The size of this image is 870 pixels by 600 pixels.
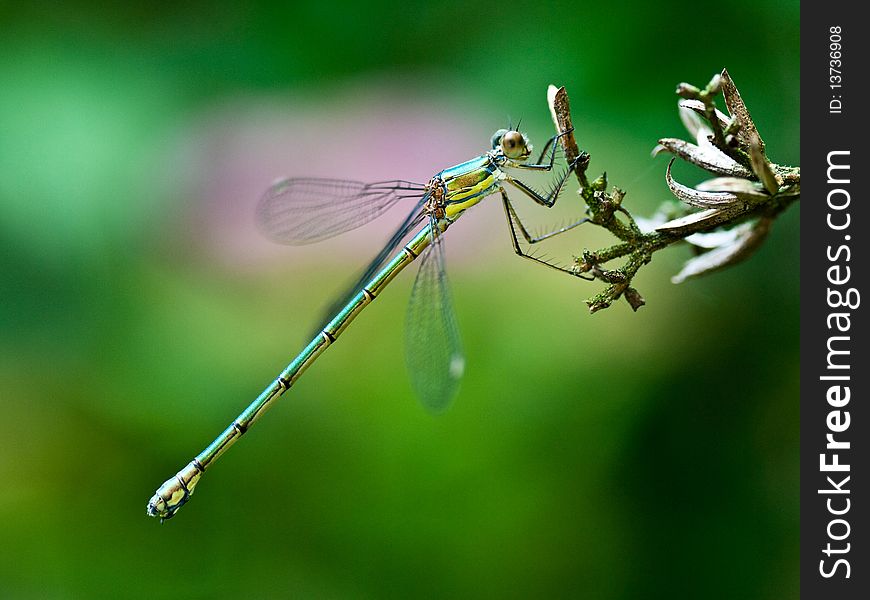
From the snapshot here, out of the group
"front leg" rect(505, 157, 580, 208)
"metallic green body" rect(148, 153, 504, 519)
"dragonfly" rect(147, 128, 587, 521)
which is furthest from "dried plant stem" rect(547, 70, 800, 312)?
"metallic green body" rect(148, 153, 504, 519)

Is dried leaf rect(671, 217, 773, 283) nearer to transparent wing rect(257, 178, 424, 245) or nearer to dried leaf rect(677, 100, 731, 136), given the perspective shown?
dried leaf rect(677, 100, 731, 136)

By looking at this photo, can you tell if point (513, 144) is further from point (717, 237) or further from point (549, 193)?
point (717, 237)

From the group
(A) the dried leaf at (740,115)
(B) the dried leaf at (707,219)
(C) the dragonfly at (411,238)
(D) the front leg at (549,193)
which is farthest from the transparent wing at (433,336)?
(A) the dried leaf at (740,115)

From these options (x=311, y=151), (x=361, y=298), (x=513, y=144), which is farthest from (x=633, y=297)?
(x=311, y=151)

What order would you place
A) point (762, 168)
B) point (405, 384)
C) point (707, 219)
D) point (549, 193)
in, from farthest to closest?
point (405, 384), point (549, 193), point (707, 219), point (762, 168)

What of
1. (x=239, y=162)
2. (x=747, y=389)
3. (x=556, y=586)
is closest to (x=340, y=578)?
(x=556, y=586)

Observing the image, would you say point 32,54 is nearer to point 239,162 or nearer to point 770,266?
point 239,162
